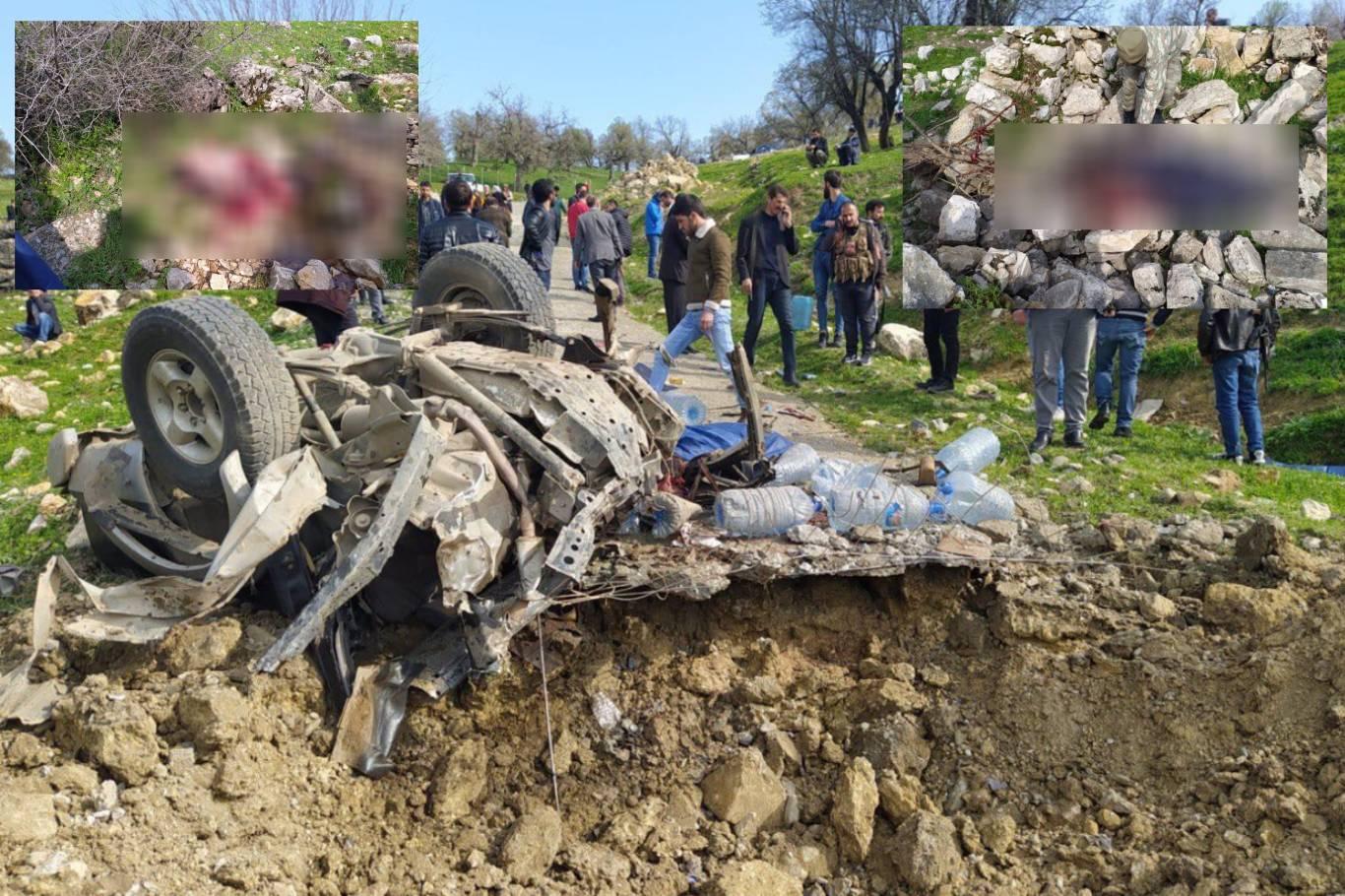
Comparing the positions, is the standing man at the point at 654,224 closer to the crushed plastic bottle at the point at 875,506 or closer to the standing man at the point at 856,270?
the standing man at the point at 856,270

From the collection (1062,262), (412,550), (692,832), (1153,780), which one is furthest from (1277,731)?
(1062,262)

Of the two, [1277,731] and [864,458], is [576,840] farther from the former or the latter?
[864,458]

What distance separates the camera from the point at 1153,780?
161 inches

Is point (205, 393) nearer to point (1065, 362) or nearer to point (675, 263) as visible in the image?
Result: point (675, 263)

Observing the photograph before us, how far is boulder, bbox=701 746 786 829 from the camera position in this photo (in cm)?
409

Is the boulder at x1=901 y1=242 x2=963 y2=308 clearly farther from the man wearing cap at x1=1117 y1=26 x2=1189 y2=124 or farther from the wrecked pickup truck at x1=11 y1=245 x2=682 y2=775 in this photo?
the wrecked pickup truck at x1=11 y1=245 x2=682 y2=775

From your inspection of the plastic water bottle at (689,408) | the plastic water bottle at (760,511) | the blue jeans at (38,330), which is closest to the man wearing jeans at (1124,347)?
the plastic water bottle at (689,408)

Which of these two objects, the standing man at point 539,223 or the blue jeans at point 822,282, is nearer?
the standing man at point 539,223

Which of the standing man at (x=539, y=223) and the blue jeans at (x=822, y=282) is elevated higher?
the standing man at (x=539, y=223)

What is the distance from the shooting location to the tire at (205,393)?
14.2ft

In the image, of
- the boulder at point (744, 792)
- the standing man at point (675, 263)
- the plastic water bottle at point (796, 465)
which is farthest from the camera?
the standing man at point (675, 263)

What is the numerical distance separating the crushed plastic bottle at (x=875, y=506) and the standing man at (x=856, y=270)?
4.49m

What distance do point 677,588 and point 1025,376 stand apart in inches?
295

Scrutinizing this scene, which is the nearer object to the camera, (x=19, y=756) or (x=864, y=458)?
(x=19, y=756)
